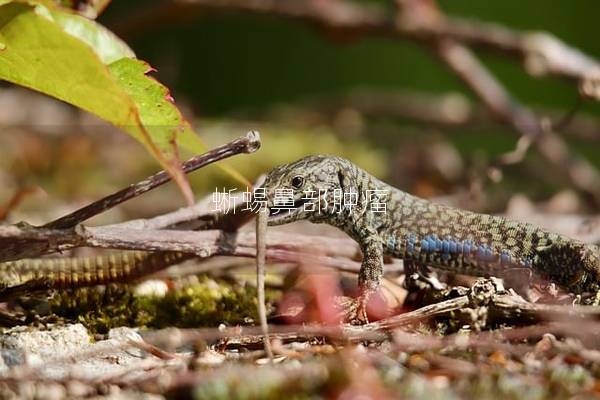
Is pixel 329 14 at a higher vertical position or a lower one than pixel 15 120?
higher

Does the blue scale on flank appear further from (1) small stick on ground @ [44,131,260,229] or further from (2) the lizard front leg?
(1) small stick on ground @ [44,131,260,229]

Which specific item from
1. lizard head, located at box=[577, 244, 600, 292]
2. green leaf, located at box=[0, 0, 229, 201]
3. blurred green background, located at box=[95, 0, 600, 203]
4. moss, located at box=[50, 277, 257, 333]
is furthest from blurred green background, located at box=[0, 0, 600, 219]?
green leaf, located at box=[0, 0, 229, 201]

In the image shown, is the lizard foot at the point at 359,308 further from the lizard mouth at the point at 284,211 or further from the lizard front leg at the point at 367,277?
the lizard mouth at the point at 284,211

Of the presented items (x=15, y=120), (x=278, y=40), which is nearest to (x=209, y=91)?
(x=278, y=40)

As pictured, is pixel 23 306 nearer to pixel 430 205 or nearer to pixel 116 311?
pixel 116 311

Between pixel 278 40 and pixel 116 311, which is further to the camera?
pixel 278 40

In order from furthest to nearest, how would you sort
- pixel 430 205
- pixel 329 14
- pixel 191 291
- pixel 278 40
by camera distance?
pixel 278 40 < pixel 329 14 < pixel 430 205 < pixel 191 291

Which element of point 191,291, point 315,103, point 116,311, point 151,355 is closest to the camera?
point 151,355

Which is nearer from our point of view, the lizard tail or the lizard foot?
the lizard foot
